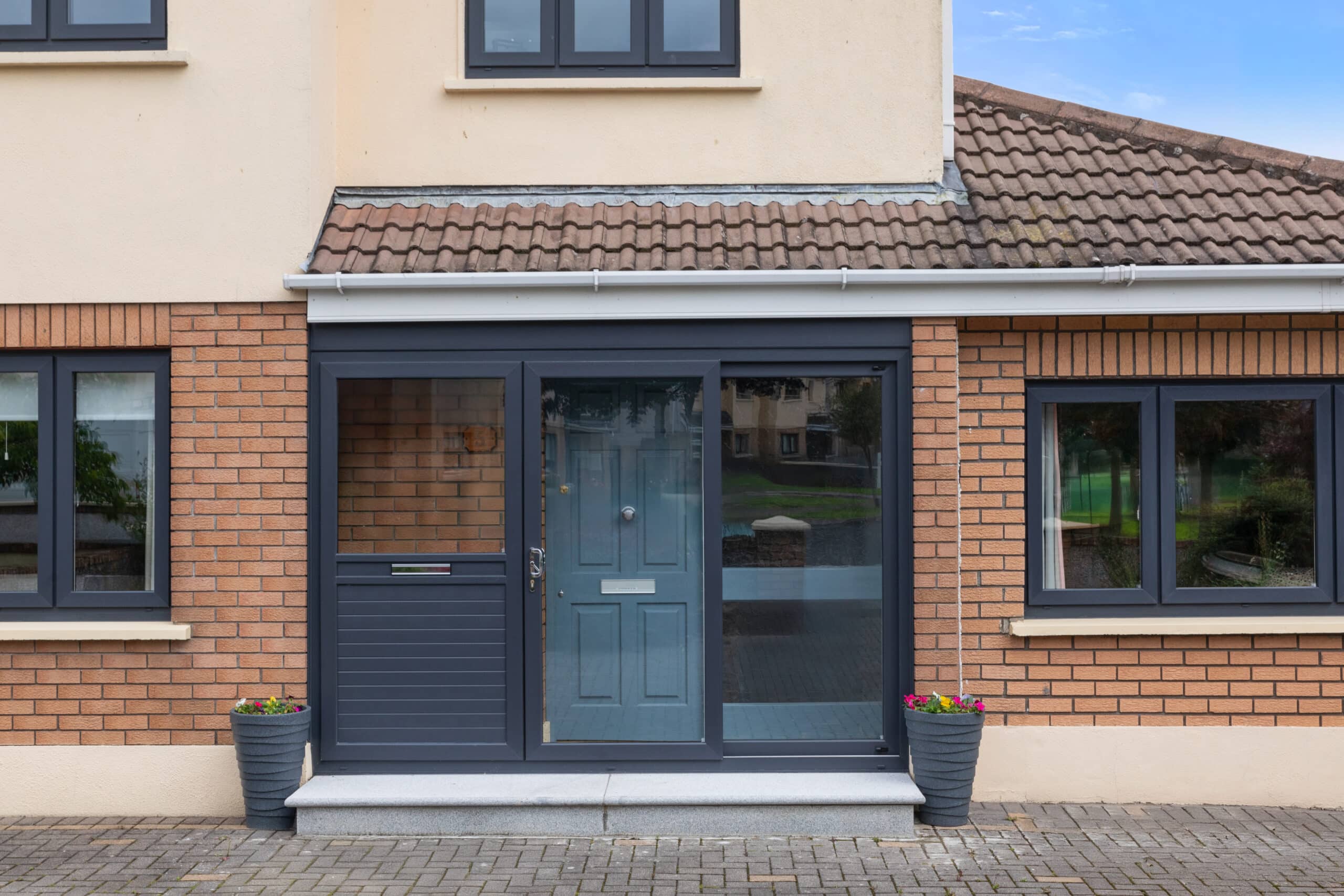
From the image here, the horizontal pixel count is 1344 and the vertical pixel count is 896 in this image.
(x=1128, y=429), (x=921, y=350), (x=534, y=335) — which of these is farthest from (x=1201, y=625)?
(x=534, y=335)

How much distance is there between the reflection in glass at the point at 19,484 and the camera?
6.41 metres

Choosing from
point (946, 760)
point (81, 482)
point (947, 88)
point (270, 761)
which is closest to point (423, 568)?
point (270, 761)

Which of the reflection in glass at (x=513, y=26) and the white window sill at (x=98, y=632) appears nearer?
the white window sill at (x=98, y=632)

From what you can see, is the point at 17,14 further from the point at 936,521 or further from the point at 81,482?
the point at 936,521

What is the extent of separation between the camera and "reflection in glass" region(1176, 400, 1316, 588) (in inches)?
255

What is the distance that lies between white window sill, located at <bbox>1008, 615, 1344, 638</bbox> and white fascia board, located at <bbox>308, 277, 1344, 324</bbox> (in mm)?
1681

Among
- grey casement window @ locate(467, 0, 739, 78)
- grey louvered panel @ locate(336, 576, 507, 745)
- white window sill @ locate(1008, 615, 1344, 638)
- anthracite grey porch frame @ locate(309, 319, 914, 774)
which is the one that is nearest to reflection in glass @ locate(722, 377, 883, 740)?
anthracite grey porch frame @ locate(309, 319, 914, 774)

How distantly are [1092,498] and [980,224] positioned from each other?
5.46ft

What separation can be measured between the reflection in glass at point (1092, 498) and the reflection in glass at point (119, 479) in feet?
16.5

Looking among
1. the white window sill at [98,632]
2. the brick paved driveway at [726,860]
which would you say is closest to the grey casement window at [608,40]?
the white window sill at [98,632]

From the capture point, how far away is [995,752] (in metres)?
6.38

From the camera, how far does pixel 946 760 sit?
5.96 metres

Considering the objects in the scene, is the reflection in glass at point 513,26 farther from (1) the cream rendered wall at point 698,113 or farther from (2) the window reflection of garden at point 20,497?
(2) the window reflection of garden at point 20,497

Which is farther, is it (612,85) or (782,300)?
(612,85)
